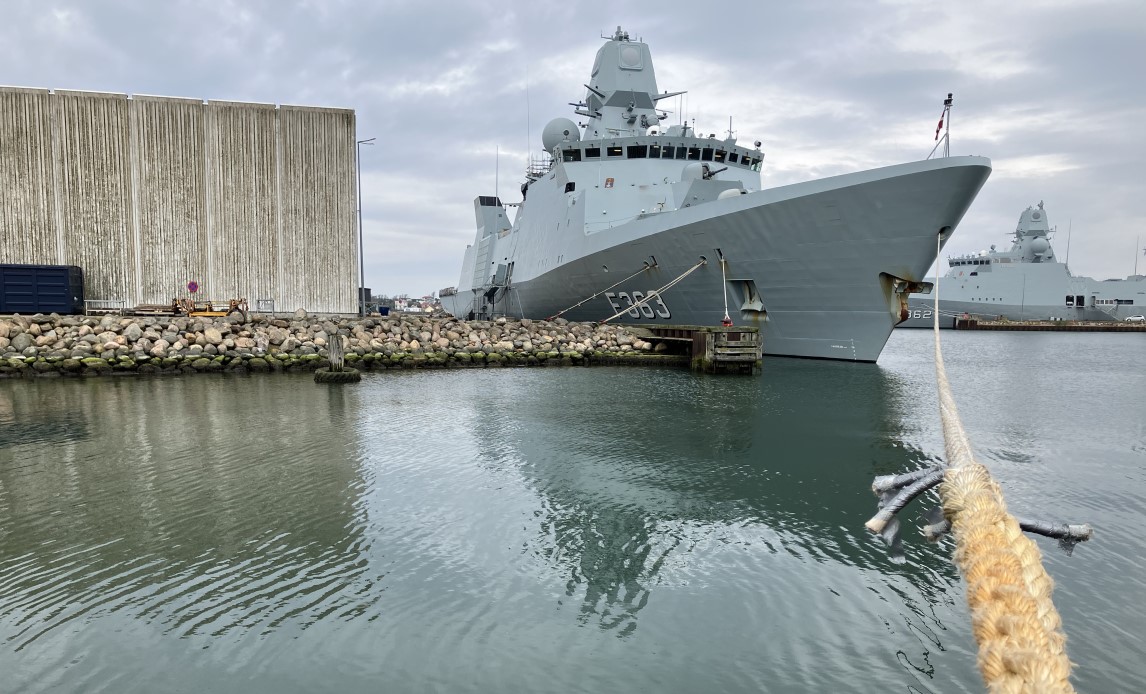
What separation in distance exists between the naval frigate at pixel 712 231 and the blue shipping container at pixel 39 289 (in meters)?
15.8

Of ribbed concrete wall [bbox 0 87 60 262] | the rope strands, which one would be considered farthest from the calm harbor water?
ribbed concrete wall [bbox 0 87 60 262]

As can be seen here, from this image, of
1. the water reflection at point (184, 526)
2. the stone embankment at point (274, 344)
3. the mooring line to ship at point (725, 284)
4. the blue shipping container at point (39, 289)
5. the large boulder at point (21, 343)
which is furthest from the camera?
the blue shipping container at point (39, 289)

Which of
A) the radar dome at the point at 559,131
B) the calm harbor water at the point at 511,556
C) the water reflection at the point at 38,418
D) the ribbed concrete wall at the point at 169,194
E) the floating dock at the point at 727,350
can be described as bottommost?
the calm harbor water at the point at 511,556

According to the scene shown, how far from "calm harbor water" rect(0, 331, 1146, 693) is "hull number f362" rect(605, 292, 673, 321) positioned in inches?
458

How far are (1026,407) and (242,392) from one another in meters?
17.4

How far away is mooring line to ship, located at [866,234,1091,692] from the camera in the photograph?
156cm

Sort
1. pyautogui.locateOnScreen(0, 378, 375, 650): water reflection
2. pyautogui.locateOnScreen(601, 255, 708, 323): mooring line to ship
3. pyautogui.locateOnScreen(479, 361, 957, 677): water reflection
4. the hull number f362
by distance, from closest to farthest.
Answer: pyautogui.locateOnScreen(0, 378, 375, 650): water reflection → pyautogui.locateOnScreen(479, 361, 957, 677): water reflection → pyautogui.locateOnScreen(601, 255, 708, 323): mooring line to ship → the hull number f362

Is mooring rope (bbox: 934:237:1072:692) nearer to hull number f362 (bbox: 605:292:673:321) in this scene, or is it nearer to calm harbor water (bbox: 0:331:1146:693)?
calm harbor water (bbox: 0:331:1146:693)

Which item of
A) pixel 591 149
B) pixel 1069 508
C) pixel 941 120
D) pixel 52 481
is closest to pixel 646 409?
pixel 1069 508

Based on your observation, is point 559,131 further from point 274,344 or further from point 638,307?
point 274,344

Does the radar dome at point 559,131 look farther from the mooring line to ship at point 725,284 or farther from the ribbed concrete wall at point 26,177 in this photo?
the ribbed concrete wall at point 26,177

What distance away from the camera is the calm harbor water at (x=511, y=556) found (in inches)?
143

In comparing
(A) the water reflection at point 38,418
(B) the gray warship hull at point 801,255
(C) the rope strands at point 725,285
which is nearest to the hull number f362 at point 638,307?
(B) the gray warship hull at point 801,255

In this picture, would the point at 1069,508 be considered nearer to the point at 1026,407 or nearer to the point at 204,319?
the point at 1026,407
